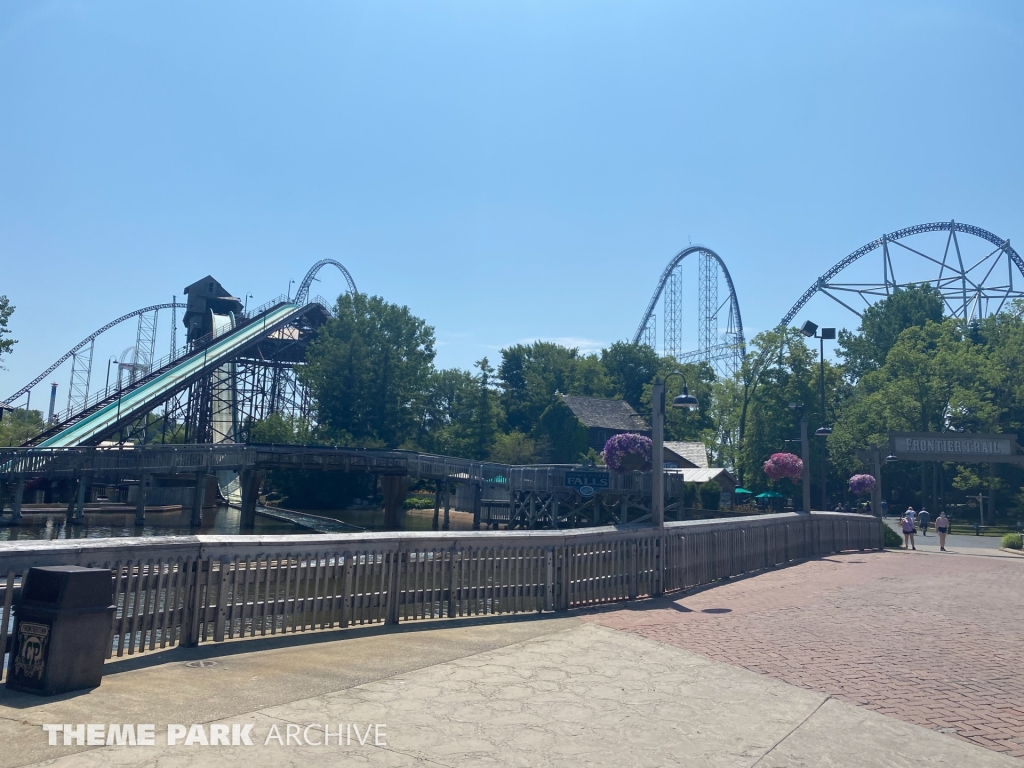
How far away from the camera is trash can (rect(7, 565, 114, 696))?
5.91m

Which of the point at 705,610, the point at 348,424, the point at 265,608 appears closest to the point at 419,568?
the point at 265,608

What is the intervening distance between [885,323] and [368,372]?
1922 inches

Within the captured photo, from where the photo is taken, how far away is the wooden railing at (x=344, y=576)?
7164 mm

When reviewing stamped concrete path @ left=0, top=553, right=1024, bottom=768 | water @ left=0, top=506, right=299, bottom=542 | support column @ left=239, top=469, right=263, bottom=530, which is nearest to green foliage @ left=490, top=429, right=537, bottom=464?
water @ left=0, top=506, right=299, bottom=542

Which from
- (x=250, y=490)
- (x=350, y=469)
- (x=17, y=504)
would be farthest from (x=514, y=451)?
(x=17, y=504)

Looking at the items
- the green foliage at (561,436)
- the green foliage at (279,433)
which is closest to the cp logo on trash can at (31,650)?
the green foliage at (279,433)

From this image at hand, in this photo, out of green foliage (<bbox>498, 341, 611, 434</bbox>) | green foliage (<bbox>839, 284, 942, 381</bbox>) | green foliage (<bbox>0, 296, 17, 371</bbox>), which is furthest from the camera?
green foliage (<bbox>498, 341, 611, 434</bbox>)

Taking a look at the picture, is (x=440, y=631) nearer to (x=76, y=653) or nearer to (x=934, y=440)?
(x=76, y=653)

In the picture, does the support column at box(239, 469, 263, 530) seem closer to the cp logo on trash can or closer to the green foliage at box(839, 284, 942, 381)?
the cp logo on trash can

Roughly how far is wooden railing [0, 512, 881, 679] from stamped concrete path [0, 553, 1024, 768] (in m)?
0.35

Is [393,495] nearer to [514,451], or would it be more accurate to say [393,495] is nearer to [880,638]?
[514,451]

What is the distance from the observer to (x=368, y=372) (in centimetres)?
6662

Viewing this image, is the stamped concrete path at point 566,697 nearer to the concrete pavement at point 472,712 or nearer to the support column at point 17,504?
the concrete pavement at point 472,712

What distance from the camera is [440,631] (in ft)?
30.4
